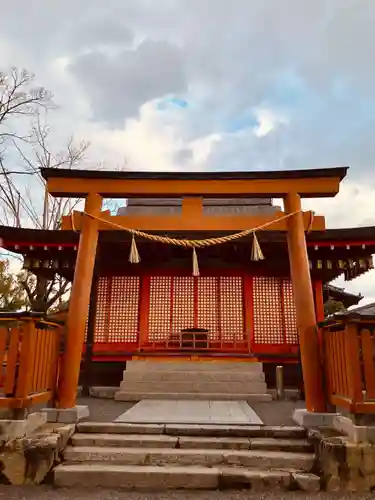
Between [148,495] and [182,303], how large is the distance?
758 centimetres

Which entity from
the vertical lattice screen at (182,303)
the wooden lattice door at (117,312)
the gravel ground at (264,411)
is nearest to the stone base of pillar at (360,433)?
the gravel ground at (264,411)

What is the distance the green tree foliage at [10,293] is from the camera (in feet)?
65.3

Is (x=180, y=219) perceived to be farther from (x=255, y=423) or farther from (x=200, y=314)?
(x=200, y=314)

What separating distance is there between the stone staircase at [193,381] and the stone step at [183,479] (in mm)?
4789

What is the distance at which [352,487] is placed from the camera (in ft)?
12.9

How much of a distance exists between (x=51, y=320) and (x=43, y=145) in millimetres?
16080

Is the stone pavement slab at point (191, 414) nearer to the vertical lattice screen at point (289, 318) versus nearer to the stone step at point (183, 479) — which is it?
the stone step at point (183, 479)

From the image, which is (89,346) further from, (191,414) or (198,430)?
(198,430)

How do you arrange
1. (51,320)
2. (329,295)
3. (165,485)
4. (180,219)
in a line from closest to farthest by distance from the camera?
(165,485) → (51,320) → (180,219) → (329,295)

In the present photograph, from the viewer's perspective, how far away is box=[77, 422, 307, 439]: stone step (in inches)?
189

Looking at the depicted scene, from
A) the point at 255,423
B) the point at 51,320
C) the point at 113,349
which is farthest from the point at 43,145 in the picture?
the point at 255,423

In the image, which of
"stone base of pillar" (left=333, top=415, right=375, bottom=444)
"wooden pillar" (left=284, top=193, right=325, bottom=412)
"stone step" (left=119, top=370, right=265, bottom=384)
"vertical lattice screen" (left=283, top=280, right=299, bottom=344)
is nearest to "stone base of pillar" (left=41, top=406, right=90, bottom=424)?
"wooden pillar" (left=284, top=193, right=325, bottom=412)

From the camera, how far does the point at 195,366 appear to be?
9836mm

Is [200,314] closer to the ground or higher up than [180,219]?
closer to the ground
